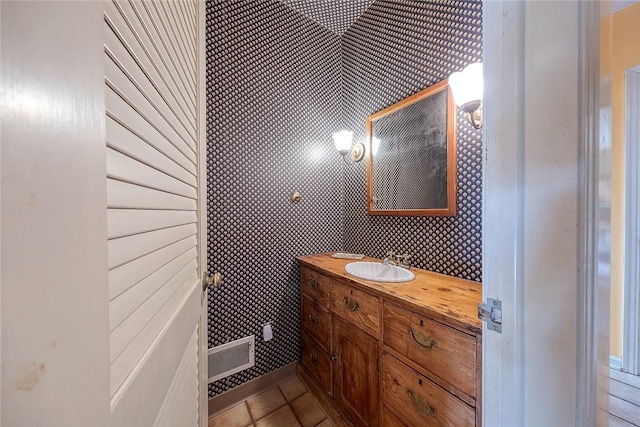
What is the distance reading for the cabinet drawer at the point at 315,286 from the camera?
151cm

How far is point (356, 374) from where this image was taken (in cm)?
126

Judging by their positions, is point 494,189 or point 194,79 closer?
point 494,189

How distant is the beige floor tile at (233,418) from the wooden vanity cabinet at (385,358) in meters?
0.48

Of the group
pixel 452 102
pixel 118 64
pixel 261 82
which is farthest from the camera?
pixel 261 82

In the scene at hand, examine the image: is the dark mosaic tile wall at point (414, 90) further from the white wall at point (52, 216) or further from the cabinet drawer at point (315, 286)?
the white wall at point (52, 216)

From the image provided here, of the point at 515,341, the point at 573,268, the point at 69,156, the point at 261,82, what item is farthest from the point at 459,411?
the point at 261,82

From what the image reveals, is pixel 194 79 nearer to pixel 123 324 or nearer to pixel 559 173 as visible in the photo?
pixel 123 324

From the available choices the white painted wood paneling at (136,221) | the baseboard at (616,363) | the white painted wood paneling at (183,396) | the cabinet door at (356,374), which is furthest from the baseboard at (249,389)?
the baseboard at (616,363)

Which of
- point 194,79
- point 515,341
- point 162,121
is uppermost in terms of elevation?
point 194,79

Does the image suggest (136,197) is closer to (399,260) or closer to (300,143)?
(399,260)

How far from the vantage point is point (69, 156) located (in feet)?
0.78

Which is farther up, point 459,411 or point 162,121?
point 162,121

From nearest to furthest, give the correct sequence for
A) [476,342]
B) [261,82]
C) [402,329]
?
[476,342]
[402,329]
[261,82]

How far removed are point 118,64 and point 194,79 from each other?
0.56 meters
